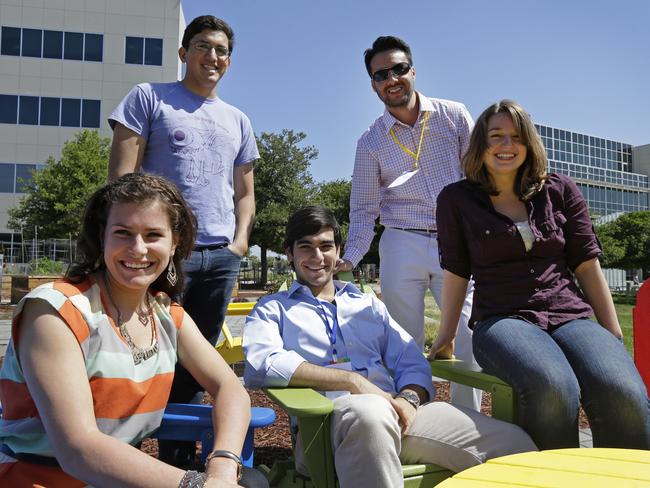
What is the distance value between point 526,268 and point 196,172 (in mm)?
1828

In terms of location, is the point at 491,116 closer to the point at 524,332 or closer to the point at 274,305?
the point at 524,332

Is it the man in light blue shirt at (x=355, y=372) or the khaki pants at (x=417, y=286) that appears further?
the khaki pants at (x=417, y=286)

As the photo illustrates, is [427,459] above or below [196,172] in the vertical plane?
below

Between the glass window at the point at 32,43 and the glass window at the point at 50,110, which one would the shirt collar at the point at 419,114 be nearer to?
the glass window at the point at 50,110

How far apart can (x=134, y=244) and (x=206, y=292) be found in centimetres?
146

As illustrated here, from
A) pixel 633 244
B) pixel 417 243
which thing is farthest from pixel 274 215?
pixel 633 244

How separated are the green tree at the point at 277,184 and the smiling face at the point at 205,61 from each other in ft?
75.1

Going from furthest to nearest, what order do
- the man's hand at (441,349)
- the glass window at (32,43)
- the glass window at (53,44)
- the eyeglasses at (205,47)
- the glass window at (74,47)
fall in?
the glass window at (74,47), the glass window at (53,44), the glass window at (32,43), the eyeglasses at (205,47), the man's hand at (441,349)

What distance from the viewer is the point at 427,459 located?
8.05 feet

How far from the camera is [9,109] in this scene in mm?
35750

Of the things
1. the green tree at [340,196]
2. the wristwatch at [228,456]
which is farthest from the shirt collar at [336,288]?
the green tree at [340,196]

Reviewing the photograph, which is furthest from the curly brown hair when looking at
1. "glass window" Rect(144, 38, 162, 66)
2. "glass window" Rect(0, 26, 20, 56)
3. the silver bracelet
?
"glass window" Rect(0, 26, 20, 56)

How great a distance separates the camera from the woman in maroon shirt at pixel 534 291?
254 centimetres

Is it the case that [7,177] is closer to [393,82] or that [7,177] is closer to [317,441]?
[393,82]
